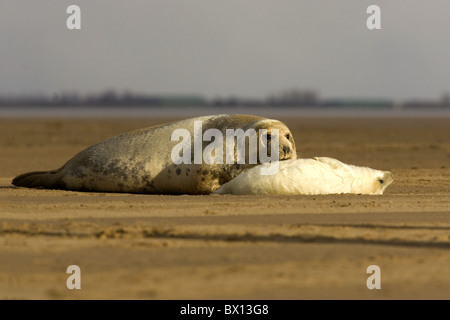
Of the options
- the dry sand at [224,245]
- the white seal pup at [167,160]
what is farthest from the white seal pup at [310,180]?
the white seal pup at [167,160]

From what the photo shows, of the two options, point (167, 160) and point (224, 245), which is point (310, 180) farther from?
point (224, 245)

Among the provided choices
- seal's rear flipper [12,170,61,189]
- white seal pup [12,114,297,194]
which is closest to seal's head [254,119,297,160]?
white seal pup [12,114,297,194]

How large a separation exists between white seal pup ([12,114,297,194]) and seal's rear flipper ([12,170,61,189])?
152mm

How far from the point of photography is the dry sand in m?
6.64

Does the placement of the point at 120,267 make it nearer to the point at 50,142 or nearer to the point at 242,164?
the point at 242,164

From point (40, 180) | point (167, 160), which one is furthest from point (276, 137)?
point (40, 180)

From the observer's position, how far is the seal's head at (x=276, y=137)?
12.2 metres

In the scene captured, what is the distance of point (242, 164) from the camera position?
482 inches

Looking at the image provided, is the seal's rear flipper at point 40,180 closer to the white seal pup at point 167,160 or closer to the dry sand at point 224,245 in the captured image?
the white seal pup at point 167,160

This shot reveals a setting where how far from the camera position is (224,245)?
810cm

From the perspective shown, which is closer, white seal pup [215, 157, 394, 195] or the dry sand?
the dry sand

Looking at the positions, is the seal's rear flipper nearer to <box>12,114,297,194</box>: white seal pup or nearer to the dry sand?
<box>12,114,297,194</box>: white seal pup

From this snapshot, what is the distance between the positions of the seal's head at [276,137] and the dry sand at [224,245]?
0.98m
